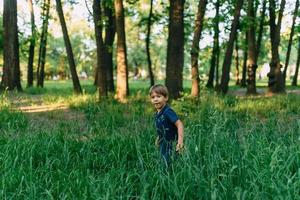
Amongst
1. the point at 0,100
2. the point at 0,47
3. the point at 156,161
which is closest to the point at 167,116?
the point at 156,161

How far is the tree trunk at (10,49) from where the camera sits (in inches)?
862

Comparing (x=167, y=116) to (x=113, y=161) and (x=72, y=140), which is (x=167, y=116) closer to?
(x=113, y=161)

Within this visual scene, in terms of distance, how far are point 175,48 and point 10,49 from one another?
11.4m

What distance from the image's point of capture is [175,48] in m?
14.0

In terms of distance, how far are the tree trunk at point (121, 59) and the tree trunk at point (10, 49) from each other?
826 cm

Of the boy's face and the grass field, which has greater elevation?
the boy's face

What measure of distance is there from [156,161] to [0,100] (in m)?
8.15

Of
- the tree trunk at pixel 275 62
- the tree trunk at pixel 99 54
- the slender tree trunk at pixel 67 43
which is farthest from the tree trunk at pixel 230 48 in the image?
the slender tree trunk at pixel 67 43

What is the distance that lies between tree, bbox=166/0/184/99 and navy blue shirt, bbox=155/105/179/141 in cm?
850

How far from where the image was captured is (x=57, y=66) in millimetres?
95625

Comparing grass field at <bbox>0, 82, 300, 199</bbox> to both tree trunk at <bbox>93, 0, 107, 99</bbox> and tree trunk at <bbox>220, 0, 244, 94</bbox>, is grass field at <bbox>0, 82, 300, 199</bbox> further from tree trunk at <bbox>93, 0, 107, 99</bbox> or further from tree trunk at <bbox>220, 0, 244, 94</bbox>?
tree trunk at <bbox>220, 0, 244, 94</bbox>

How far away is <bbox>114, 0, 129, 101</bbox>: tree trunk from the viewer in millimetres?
15203

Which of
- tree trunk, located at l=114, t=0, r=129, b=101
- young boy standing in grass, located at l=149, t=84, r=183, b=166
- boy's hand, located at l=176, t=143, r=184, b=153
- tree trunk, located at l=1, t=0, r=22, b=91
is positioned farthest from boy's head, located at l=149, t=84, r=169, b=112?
tree trunk, located at l=1, t=0, r=22, b=91

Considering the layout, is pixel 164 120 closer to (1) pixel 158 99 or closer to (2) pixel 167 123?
(2) pixel 167 123
